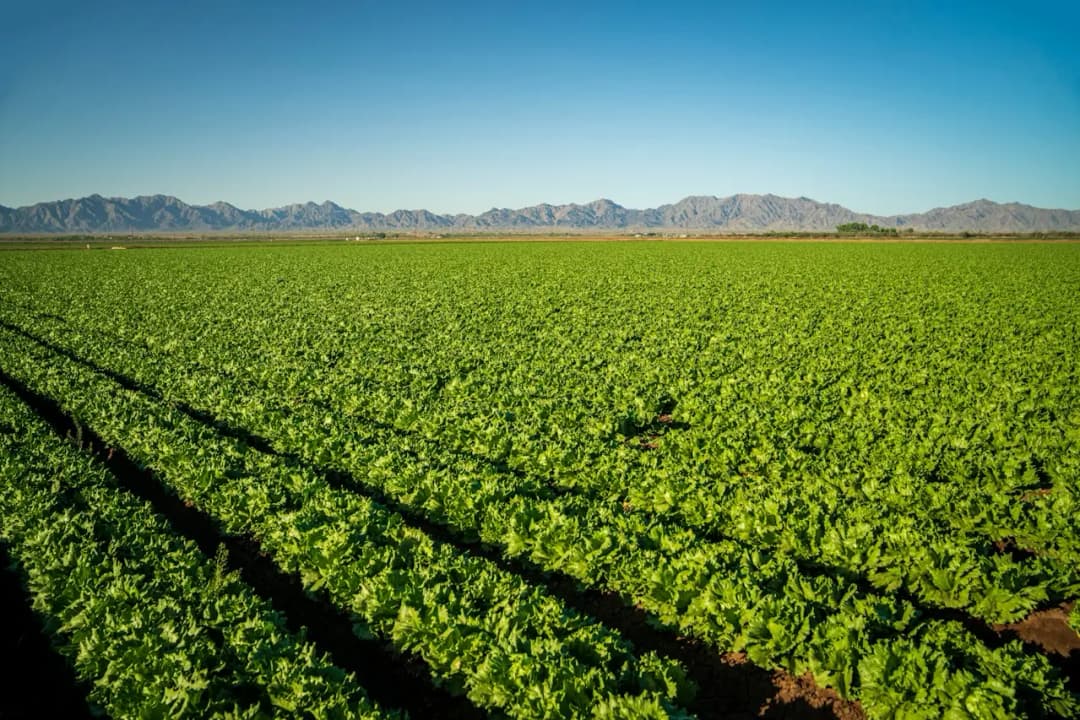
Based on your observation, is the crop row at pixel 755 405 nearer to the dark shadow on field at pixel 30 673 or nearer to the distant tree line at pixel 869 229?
the dark shadow on field at pixel 30 673

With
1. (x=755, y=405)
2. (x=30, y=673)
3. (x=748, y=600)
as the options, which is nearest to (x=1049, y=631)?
(x=748, y=600)

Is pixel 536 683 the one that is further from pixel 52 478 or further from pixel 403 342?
pixel 403 342

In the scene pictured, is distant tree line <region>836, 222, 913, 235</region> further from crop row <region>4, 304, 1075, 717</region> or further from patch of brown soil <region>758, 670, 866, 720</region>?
patch of brown soil <region>758, 670, 866, 720</region>

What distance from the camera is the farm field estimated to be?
578cm

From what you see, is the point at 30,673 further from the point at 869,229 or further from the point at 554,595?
the point at 869,229

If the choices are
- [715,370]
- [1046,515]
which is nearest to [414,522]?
[1046,515]

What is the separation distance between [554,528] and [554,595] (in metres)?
1.12

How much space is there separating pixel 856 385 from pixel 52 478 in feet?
62.7

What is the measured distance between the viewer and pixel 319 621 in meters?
7.71

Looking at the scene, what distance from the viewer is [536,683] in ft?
17.8

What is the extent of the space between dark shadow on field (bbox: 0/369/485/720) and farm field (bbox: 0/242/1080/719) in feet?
0.14

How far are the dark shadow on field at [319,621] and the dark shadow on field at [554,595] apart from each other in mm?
16

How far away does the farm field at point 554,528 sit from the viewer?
227 inches

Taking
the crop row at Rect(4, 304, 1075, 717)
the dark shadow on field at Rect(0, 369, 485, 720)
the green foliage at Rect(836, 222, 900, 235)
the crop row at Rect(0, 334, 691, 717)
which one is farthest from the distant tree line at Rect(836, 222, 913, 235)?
the dark shadow on field at Rect(0, 369, 485, 720)
